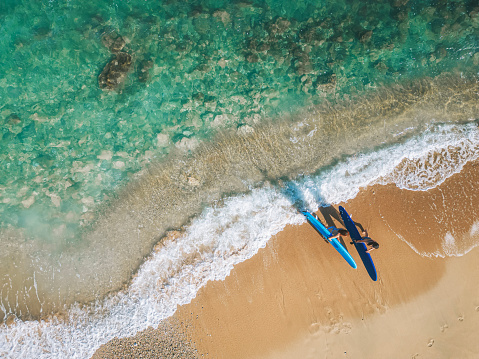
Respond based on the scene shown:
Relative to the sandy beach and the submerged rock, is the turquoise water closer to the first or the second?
the submerged rock

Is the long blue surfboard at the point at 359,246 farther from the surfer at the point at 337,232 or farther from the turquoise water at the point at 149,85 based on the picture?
the turquoise water at the point at 149,85

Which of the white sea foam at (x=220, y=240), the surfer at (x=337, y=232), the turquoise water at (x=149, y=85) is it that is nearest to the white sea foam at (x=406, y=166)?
the white sea foam at (x=220, y=240)

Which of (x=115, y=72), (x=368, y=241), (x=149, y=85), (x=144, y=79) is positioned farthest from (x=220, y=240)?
(x=115, y=72)

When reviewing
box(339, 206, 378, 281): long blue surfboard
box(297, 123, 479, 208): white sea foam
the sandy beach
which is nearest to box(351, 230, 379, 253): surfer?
box(339, 206, 378, 281): long blue surfboard

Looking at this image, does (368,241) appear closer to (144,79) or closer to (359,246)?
(359,246)

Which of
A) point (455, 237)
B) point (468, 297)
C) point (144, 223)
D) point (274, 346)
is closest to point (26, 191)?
point (144, 223)

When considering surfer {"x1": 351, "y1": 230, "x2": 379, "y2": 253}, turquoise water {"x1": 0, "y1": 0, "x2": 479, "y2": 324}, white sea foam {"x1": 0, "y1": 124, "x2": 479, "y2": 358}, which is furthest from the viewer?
turquoise water {"x1": 0, "y1": 0, "x2": 479, "y2": 324}

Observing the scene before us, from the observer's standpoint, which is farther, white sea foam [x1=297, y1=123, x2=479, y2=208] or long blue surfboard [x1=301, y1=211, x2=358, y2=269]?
white sea foam [x1=297, y1=123, x2=479, y2=208]

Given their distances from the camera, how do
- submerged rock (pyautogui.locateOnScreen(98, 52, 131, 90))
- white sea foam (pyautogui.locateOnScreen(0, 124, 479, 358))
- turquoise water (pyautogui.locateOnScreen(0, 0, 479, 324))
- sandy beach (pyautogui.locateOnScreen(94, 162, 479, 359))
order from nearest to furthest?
sandy beach (pyautogui.locateOnScreen(94, 162, 479, 359))
white sea foam (pyautogui.locateOnScreen(0, 124, 479, 358))
submerged rock (pyautogui.locateOnScreen(98, 52, 131, 90))
turquoise water (pyautogui.locateOnScreen(0, 0, 479, 324))
